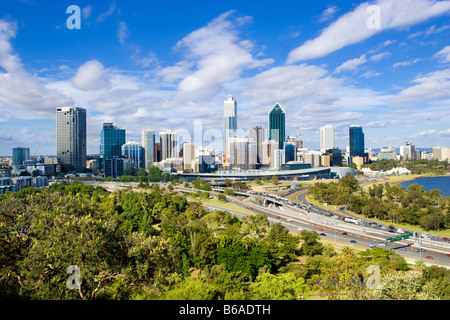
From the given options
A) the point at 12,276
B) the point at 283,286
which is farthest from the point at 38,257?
the point at 283,286

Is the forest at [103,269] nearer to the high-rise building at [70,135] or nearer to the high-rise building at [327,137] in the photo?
the high-rise building at [70,135]

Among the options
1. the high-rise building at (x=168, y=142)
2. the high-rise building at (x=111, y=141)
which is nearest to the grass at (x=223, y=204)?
the high-rise building at (x=168, y=142)

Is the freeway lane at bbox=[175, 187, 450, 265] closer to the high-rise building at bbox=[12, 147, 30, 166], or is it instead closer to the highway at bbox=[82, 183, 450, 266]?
the highway at bbox=[82, 183, 450, 266]

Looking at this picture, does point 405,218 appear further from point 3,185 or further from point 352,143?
point 352,143

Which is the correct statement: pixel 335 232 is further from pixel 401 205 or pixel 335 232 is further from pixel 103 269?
pixel 103 269

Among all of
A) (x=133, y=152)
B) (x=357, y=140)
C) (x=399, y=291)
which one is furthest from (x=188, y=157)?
(x=357, y=140)

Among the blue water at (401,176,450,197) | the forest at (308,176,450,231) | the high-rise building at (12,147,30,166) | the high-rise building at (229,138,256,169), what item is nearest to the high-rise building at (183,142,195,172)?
the high-rise building at (229,138,256,169)
